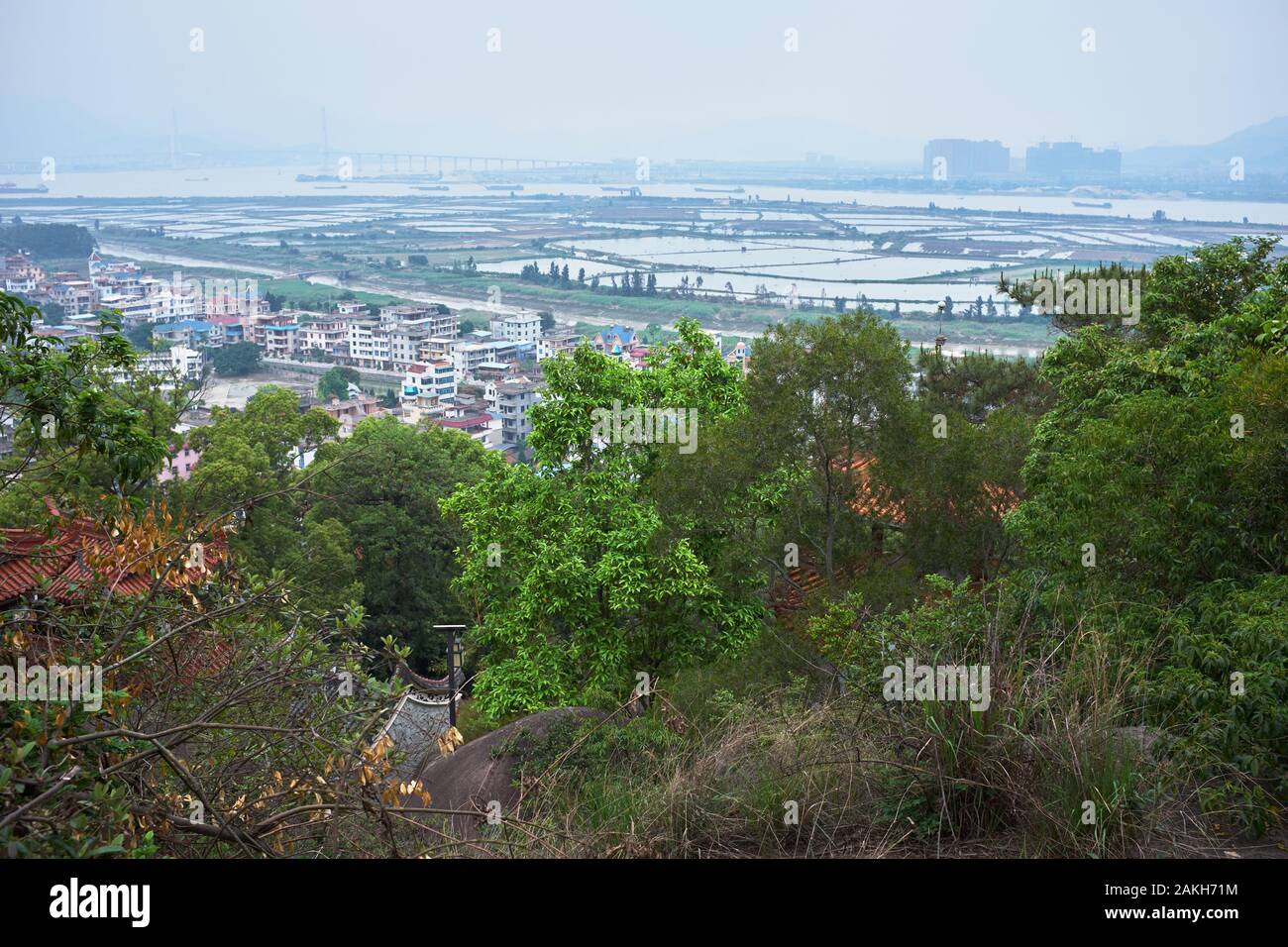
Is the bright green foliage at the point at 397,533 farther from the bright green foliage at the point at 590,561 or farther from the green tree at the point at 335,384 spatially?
the green tree at the point at 335,384

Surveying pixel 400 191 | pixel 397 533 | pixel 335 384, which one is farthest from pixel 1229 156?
pixel 400 191

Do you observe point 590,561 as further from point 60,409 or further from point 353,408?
point 353,408

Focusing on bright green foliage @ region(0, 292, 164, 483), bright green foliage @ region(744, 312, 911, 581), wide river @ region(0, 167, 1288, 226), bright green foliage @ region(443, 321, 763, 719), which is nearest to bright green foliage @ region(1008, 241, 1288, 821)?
bright green foliage @ region(744, 312, 911, 581)

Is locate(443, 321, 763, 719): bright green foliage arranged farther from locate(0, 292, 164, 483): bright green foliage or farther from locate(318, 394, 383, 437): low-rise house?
locate(318, 394, 383, 437): low-rise house

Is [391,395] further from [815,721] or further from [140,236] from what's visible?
[140,236]

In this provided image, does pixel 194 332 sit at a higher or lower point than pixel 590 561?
higher

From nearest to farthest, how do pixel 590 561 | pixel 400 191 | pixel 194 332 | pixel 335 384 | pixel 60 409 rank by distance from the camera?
pixel 60 409 < pixel 590 561 < pixel 335 384 < pixel 194 332 < pixel 400 191

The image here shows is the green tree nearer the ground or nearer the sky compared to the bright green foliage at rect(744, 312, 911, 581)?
nearer the ground

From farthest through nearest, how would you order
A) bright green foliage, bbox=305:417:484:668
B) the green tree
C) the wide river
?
the wide river < the green tree < bright green foliage, bbox=305:417:484:668
